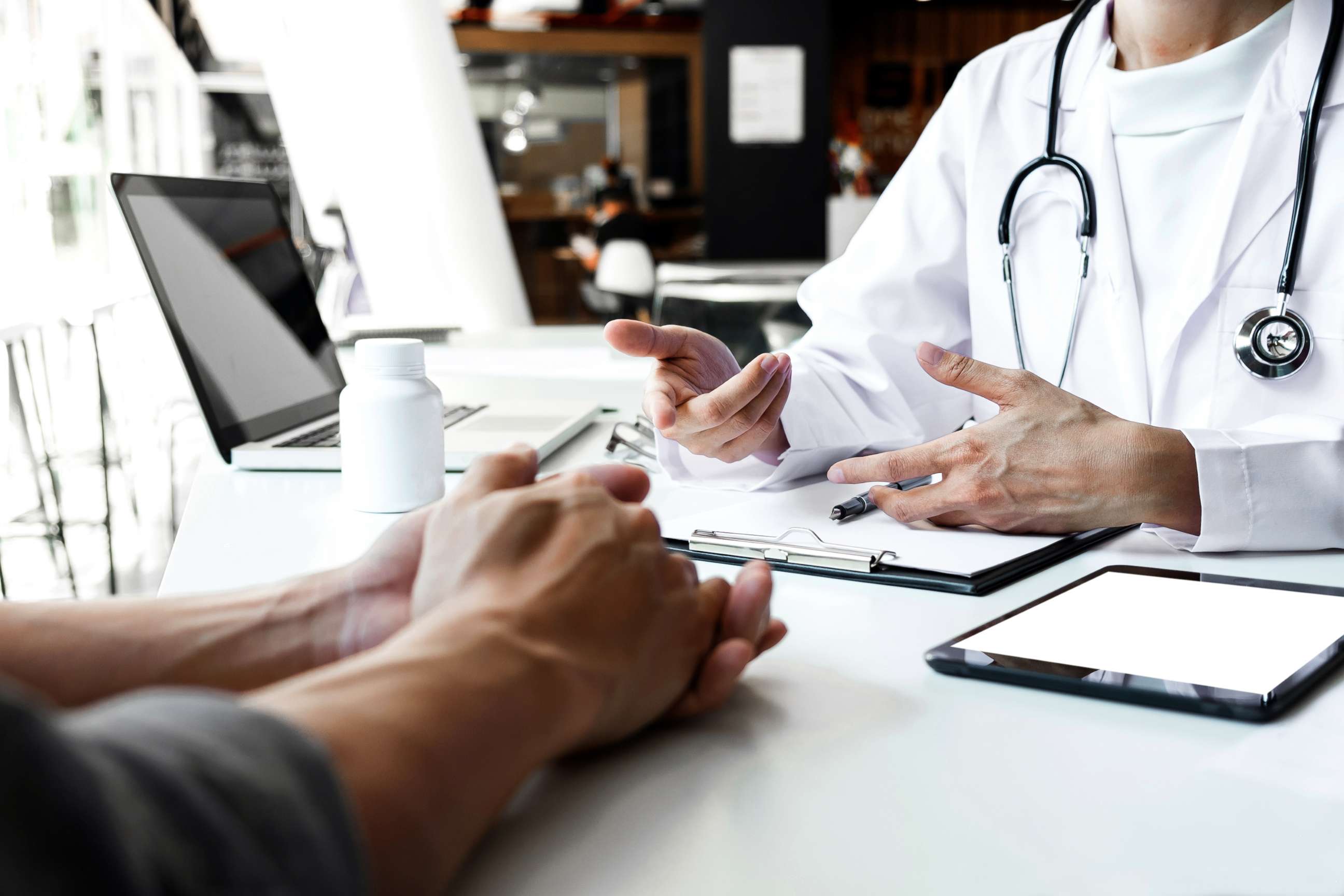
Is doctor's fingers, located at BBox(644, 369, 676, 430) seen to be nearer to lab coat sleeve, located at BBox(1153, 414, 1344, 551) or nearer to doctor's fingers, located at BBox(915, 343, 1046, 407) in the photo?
doctor's fingers, located at BBox(915, 343, 1046, 407)

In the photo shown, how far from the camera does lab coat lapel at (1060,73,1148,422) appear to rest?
1215 millimetres

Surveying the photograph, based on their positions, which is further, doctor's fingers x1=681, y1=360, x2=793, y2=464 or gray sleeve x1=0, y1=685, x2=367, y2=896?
doctor's fingers x1=681, y1=360, x2=793, y2=464

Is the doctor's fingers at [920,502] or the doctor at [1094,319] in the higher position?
the doctor at [1094,319]

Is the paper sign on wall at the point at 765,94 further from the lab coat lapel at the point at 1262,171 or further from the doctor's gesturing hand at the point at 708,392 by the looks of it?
the doctor's gesturing hand at the point at 708,392

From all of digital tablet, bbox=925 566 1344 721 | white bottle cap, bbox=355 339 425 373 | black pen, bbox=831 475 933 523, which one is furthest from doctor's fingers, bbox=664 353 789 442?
digital tablet, bbox=925 566 1344 721

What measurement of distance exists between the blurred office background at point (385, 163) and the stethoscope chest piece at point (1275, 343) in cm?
113

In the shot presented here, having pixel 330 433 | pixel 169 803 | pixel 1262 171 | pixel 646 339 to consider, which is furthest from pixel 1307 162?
pixel 169 803

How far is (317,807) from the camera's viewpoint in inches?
11.2

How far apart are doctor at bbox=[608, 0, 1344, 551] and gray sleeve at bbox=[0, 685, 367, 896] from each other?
65 cm

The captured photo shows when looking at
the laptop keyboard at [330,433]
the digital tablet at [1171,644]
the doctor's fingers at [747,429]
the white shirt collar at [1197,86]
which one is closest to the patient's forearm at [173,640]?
the digital tablet at [1171,644]

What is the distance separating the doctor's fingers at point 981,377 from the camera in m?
0.88

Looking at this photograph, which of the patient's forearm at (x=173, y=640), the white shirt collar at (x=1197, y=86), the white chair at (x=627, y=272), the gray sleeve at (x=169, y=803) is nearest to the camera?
the gray sleeve at (x=169, y=803)

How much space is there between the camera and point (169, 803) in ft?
0.83

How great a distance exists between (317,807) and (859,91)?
8.90 meters
